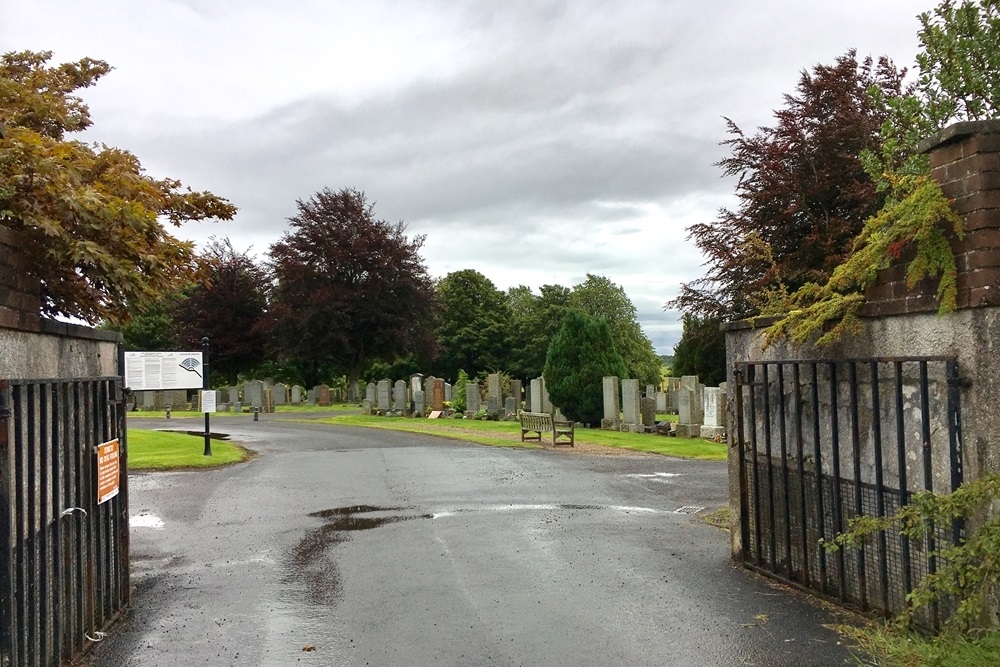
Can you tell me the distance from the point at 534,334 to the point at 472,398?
32.2 m

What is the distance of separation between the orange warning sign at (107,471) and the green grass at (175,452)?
10.8 metres

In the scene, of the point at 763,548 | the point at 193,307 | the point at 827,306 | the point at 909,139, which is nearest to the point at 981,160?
the point at 827,306

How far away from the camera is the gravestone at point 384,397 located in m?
37.4

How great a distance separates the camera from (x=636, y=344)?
232 feet

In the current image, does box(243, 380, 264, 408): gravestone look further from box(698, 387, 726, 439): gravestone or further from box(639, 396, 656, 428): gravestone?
box(698, 387, 726, 439): gravestone

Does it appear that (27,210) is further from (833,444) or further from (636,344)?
(636,344)

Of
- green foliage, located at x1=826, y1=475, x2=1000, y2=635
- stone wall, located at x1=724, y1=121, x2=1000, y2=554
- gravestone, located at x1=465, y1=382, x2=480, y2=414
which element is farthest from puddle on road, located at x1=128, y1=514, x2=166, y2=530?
gravestone, located at x1=465, y1=382, x2=480, y2=414

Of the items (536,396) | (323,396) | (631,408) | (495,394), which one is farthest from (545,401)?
(323,396)

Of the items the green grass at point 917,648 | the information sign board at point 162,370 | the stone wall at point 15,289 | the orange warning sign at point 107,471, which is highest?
the stone wall at point 15,289

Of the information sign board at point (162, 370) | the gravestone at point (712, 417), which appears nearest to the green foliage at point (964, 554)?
the information sign board at point (162, 370)

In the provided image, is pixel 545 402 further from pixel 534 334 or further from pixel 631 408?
pixel 534 334

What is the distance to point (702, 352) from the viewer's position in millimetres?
36000

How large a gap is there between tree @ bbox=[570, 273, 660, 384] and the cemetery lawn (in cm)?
3882

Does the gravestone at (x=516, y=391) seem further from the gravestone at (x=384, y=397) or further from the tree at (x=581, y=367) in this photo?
the gravestone at (x=384, y=397)
